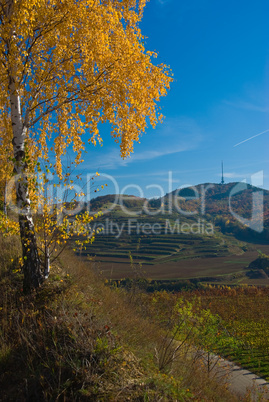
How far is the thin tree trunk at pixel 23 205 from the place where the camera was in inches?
226

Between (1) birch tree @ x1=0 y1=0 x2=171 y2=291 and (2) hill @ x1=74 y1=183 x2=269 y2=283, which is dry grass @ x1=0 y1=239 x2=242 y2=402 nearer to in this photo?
(1) birch tree @ x1=0 y1=0 x2=171 y2=291

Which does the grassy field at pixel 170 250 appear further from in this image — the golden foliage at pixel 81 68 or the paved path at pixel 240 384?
the golden foliage at pixel 81 68

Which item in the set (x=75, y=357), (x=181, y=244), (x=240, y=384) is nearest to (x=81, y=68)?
(x=75, y=357)

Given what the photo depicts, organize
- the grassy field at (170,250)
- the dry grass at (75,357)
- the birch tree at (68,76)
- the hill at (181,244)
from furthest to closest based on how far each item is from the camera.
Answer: the hill at (181,244) < the grassy field at (170,250) < the birch tree at (68,76) < the dry grass at (75,357)

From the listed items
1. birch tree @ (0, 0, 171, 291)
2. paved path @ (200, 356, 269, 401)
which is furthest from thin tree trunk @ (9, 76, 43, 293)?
paved path @ (200, 356, 269, 401)

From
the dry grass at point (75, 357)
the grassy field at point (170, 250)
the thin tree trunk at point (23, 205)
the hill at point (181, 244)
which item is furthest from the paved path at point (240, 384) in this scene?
the hill at point (181, 244)

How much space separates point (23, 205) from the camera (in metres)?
5.72

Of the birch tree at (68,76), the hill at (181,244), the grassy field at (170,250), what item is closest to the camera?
the birch tree at (68,76)

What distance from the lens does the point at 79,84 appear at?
637 centimetres

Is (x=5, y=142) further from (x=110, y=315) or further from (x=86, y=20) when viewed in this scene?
(x=110, y=315)

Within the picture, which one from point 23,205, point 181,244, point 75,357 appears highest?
point 23,205

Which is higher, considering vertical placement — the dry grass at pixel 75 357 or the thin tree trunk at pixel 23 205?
the thin tree trunk at pixel 23 205

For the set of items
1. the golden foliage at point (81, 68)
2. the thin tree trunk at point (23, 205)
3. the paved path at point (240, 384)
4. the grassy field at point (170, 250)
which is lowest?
the grassy field at point (170, 250)

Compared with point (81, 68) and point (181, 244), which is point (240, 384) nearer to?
point (81, 68)
